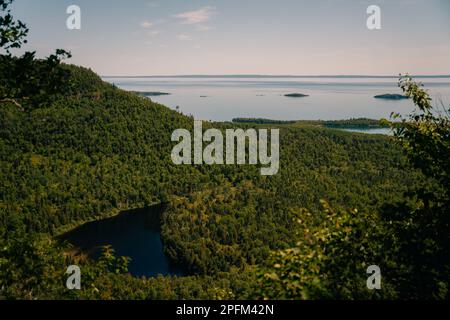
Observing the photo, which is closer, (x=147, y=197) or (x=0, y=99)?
(x=0, y=99)

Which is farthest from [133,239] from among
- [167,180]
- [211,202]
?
[167,180]

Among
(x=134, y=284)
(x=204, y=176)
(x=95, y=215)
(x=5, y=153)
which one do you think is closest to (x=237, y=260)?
(x=134, y=284)

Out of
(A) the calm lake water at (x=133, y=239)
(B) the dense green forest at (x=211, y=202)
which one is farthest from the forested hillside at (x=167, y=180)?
(A) the calm lake water at (x=133, y=239)

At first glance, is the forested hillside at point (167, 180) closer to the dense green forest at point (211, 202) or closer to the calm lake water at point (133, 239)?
the dense green forest at point (211, 202)
